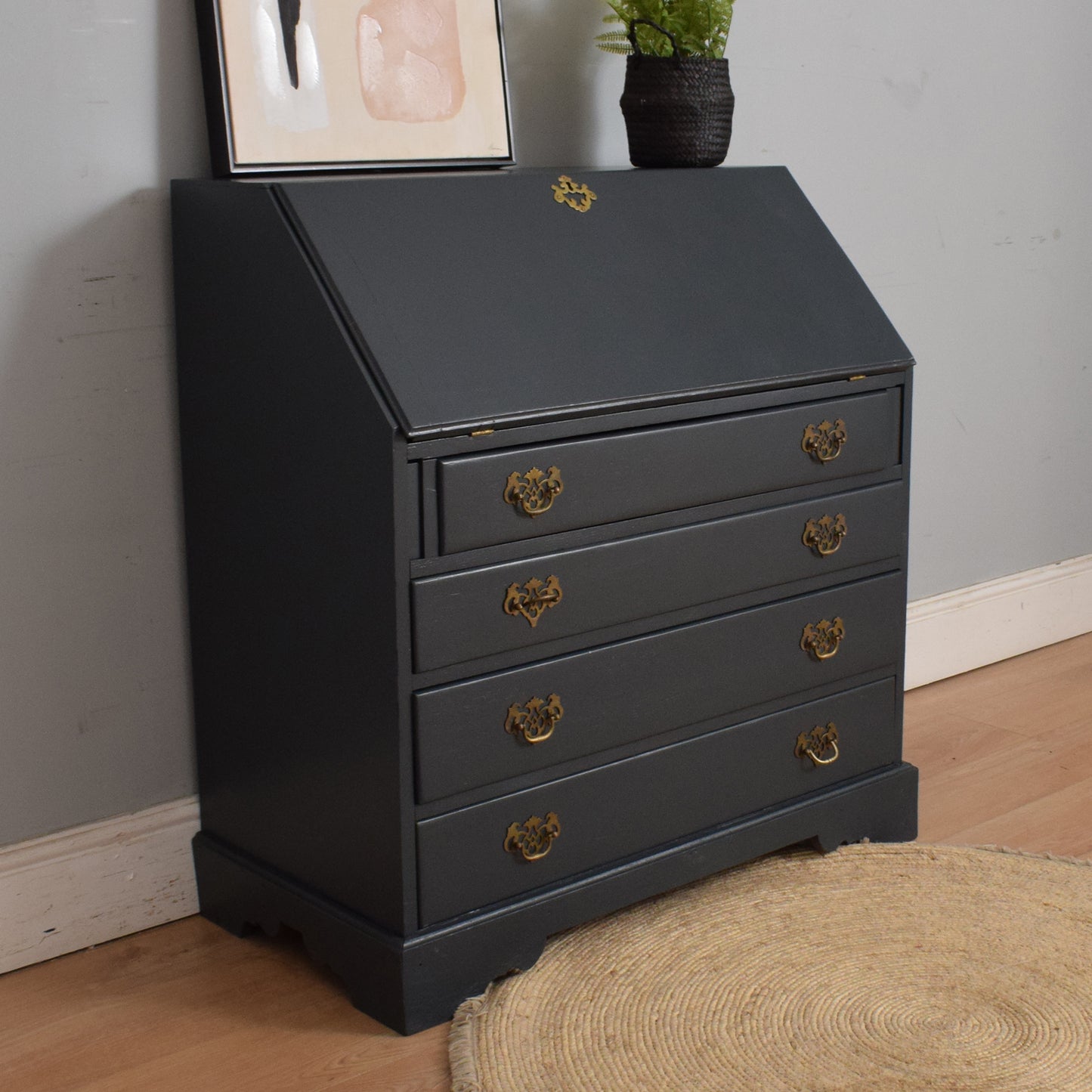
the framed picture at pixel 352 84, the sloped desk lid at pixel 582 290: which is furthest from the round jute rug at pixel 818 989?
the framed picture at pixel 352 84

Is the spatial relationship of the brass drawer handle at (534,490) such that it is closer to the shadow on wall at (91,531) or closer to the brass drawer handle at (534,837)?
the brass drawer handle at (534,837)

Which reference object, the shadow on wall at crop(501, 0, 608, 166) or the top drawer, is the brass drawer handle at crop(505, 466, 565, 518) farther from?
the shadow on wall at crop(501, 0, 608, 166)

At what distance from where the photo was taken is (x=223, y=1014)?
1.84m

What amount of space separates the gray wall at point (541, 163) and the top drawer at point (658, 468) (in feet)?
1.79

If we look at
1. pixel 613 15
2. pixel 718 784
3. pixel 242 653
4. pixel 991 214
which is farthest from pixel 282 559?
pixel 991 214

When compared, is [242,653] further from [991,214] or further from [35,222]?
[991,214]

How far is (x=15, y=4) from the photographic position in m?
1.78

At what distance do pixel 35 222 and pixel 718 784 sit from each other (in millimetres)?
1193

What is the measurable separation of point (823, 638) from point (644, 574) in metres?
0.39

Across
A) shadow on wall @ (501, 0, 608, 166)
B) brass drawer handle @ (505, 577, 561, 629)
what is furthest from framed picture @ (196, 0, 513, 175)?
brass drawer handle @ (505, 577, 561, 629)

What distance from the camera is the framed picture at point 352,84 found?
1.90 meters

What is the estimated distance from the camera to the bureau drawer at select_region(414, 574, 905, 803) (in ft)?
5.75

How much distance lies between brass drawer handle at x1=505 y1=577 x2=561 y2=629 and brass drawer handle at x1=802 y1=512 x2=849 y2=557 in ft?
1.48

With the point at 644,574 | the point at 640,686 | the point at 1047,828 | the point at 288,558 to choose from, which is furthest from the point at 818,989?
the point at 288,558
